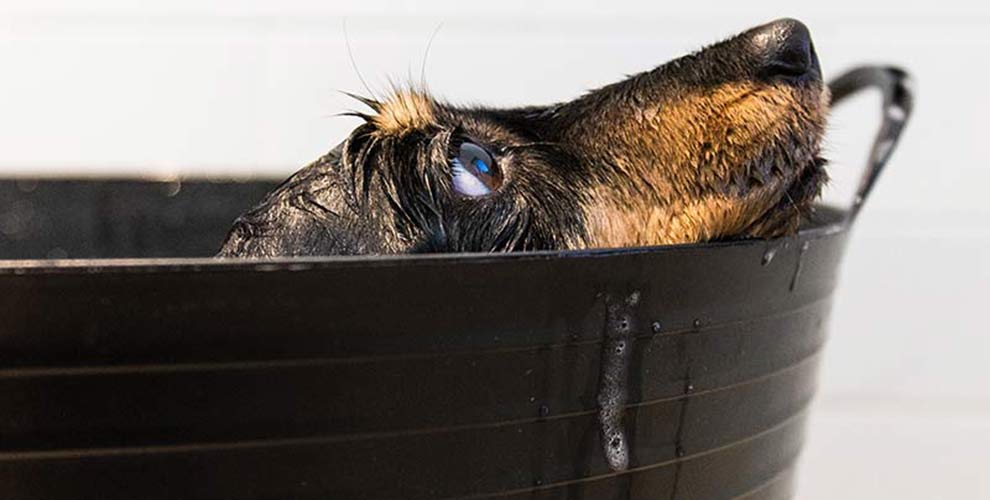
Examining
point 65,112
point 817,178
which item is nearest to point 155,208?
point 65,112

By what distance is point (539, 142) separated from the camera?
663 millimetres

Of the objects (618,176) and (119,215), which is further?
(119,215)

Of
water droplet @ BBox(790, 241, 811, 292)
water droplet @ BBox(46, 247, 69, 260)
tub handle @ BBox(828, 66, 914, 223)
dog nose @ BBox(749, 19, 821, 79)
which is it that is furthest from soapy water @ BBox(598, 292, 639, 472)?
water droplet @ BBox(46, 247, 69, 260)

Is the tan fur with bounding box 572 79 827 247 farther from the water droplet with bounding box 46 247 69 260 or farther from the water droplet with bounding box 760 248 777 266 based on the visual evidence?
the water droplet with bounding box 46 247 69 260

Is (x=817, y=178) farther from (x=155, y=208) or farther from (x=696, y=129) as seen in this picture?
(x=155, y=208)

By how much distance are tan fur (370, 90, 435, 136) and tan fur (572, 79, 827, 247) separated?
103 mm

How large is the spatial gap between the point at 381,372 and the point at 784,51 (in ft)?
1.03

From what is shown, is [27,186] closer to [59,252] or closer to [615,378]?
[59,252]

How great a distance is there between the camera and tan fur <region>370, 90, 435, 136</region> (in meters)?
0.64

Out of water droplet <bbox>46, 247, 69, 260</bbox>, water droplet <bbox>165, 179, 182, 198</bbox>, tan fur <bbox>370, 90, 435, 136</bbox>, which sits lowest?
water droplet <bbox>46, 247, 69, 260</bbox>

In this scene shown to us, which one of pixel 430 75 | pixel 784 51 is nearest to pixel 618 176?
pixel 784 51

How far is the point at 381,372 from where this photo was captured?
42 cm

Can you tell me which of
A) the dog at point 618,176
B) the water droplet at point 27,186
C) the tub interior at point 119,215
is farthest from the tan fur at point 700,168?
the water droplet at point 27,186

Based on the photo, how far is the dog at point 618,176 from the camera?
604 mm
